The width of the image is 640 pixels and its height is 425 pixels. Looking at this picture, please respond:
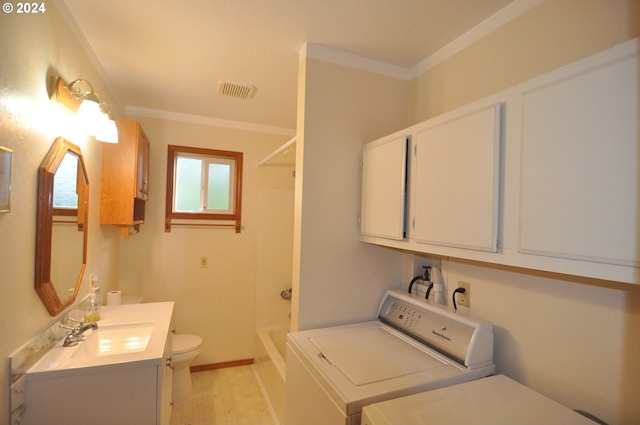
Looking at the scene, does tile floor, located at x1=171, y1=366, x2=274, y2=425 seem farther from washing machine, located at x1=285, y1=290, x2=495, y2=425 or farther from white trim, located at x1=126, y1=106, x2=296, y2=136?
white trim, located at x1=126, y1=106, x2=296, y2=136

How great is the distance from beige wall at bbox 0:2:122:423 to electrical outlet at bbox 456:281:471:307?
195cm

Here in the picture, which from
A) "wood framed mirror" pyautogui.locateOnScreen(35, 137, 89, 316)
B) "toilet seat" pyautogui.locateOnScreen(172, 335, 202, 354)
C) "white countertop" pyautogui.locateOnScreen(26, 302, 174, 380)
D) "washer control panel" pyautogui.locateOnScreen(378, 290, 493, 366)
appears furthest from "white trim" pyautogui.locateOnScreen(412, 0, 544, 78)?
"toilet seat" pyautogui.locateOnScreen(172, 335, 202, 354)

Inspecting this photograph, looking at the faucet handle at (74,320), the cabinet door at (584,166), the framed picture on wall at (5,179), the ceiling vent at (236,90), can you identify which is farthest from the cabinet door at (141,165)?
the cabinet door at (584,166)

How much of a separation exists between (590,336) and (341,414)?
3.09 ft

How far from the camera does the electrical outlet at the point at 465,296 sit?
1582 mm

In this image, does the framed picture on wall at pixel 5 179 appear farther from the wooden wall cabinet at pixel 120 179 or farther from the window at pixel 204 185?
the window at pixel 204 185

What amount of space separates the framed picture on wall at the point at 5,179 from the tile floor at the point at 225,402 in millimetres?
1981

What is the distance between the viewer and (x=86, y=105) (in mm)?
1498

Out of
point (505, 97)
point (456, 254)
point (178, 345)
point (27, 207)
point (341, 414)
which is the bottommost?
point (178, 345)

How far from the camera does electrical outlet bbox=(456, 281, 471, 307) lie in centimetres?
158

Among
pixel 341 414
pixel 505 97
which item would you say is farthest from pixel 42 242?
pixel 505 97

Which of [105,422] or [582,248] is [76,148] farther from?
[582,248]

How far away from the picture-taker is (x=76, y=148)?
63.6 inches

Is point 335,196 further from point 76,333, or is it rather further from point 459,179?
point 76,333
